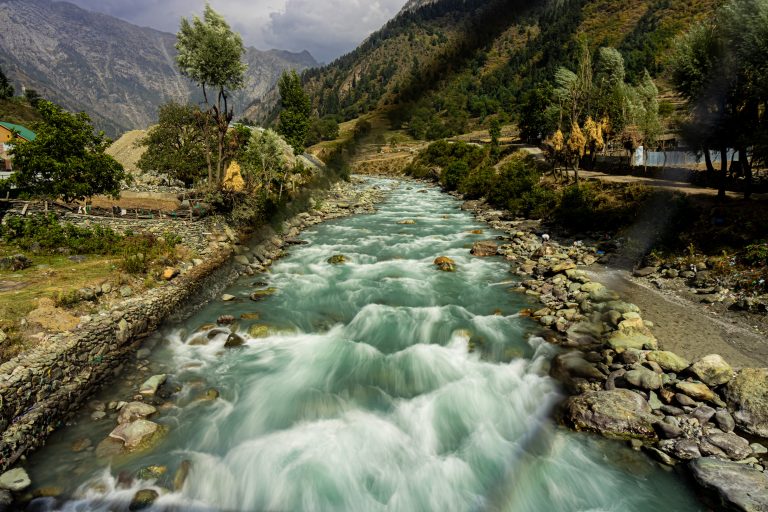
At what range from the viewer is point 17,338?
36.2 feet

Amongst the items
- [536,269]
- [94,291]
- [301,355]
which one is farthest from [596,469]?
[94,291]

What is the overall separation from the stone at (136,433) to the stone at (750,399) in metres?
14.4

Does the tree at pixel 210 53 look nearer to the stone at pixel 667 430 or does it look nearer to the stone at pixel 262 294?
the stone at pixel 262 294

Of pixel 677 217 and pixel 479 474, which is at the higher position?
pixel 677 217

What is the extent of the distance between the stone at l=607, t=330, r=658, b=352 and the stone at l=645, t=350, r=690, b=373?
465mm

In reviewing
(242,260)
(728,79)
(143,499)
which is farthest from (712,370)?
(242,260)

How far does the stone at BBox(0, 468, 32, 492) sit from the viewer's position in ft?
27.5

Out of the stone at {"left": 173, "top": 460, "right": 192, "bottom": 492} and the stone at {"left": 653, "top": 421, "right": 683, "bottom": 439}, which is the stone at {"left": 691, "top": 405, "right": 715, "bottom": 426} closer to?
the stone at {"left": 653, "top": 421, "right": 683, "bottom": 439}

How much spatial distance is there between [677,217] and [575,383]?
1547 cm

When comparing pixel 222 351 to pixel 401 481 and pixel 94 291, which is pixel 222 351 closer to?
pixel 94 291

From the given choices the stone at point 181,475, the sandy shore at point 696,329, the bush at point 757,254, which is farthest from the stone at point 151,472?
the bush at point 757,254

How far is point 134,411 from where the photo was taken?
1051cm

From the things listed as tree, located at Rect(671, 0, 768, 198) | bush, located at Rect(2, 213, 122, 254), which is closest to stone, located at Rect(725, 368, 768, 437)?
tree, located at Rect(671, 0, 768, 198)

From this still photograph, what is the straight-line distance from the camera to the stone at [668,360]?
35.6 ft
